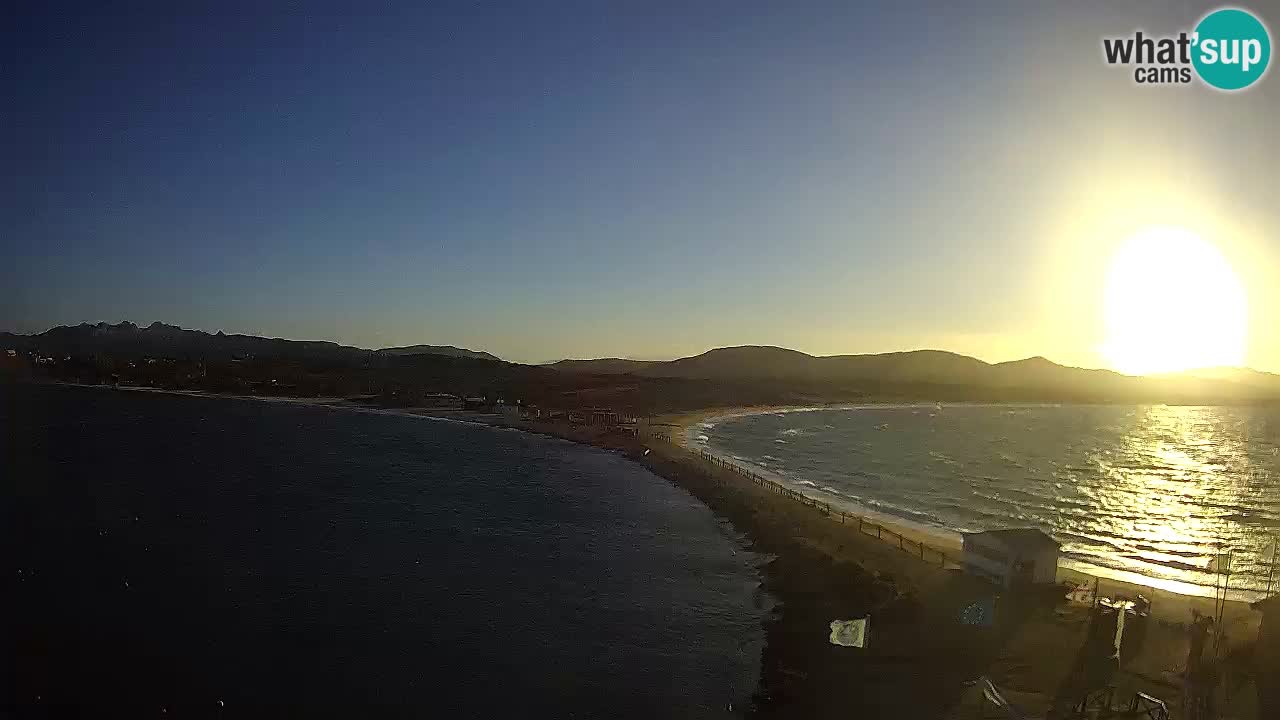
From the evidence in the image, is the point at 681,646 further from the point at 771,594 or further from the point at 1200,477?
the point at 1200,477

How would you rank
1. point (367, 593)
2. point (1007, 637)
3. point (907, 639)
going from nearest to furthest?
point (1007, 637), point (907, 639), point (367, 593)

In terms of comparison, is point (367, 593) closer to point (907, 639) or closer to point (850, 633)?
point (850, 633)

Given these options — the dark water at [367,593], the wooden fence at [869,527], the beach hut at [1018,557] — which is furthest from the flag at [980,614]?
the dark water at [367,593]

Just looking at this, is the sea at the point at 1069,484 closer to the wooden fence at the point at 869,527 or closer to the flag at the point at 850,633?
the wooden fence at the point at 869,527

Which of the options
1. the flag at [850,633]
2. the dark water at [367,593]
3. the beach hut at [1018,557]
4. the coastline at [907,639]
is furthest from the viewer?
the beach hut at [1018,557]

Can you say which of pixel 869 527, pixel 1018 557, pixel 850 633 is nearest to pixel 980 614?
pixel 1018 557

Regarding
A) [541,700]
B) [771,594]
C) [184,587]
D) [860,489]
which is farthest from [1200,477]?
[184,587]
